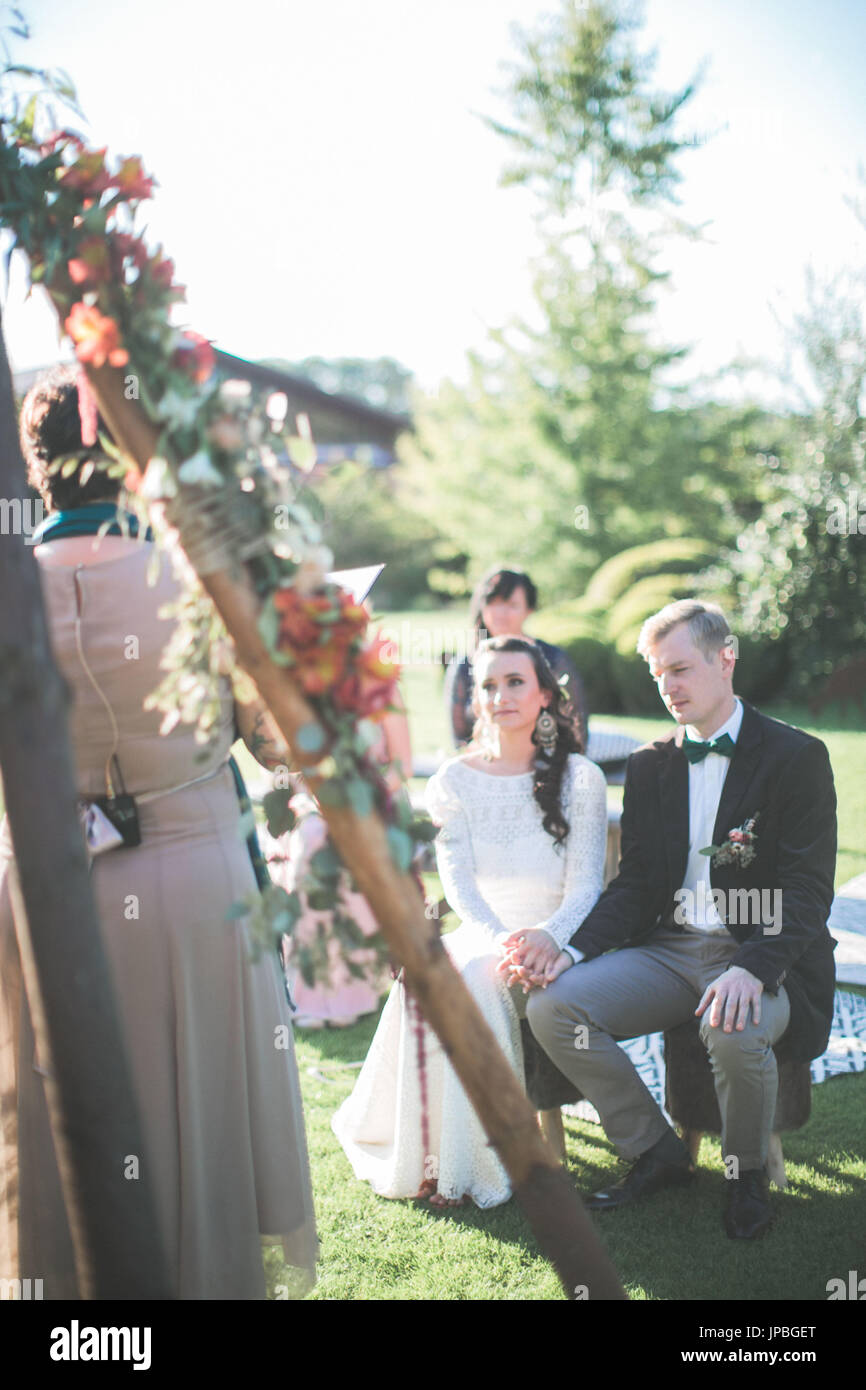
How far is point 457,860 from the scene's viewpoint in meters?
3.80

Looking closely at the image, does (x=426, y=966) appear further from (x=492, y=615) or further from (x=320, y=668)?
(x=492, y=615)

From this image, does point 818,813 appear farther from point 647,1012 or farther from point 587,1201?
point 587,1201

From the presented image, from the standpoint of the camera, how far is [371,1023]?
16.3 ft

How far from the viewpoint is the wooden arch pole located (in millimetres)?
1806

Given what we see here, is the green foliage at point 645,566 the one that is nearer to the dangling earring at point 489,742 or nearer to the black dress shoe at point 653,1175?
the dangling earring at point 489,742

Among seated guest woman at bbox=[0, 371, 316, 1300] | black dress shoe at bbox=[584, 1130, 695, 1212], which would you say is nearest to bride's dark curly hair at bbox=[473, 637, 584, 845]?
black dress shoe at bbox=[584, 1130, 695, 1212]

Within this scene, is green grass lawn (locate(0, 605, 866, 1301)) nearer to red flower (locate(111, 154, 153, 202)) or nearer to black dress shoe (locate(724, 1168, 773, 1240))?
black dress shoe (locate(724, 1168, 773, 1240))

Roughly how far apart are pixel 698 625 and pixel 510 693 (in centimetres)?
70

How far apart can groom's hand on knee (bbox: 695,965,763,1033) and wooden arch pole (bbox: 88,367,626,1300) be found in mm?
1247

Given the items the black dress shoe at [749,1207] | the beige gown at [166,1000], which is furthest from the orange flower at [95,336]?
the black dress shoe at [749,1207]

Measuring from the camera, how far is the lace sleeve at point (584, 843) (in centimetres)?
370

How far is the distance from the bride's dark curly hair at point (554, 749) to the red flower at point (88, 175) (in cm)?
228

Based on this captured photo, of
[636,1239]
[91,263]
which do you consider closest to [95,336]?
[91,263]
